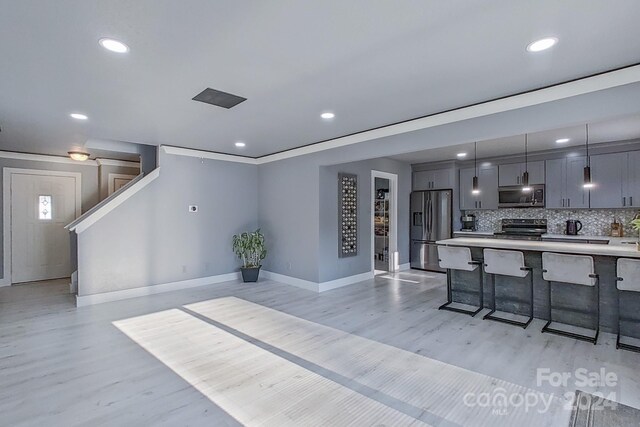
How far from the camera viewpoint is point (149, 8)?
70.6 inches

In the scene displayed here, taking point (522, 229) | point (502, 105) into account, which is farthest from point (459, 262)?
point (522, 229)

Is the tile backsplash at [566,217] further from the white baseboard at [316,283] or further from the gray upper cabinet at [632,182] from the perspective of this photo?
the white baseboard at [316,283]

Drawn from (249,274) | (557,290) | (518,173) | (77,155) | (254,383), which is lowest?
(254,383)

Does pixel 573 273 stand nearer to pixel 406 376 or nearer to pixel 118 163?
pixel 406 376

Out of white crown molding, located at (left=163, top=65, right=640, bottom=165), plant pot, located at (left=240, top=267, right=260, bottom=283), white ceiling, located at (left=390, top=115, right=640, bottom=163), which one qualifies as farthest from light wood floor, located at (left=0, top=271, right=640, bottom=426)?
white ceiling, located at (left=390, top=115, right=640, bottom=163)

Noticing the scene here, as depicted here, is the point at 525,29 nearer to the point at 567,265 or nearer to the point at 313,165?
the point at 567,265

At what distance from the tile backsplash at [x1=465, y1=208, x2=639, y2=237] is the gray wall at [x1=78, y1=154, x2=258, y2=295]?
5.16m

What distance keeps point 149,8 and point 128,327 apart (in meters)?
3.48

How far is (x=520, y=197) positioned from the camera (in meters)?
6.40

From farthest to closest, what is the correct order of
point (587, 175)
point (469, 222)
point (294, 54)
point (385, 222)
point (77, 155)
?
1. point (385, 222)
2. point (469, 222)
3. point (77, 155)
4. point (587, 175)
5. point (294, 54)

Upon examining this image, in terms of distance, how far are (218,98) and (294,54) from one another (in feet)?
3.94

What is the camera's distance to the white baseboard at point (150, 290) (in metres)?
4.76

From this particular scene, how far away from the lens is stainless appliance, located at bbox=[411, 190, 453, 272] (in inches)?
280

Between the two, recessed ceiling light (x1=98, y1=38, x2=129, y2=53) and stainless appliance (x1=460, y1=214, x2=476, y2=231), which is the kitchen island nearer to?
stainless appliance (x1=460, y1=214, x2=476, y2=231)
